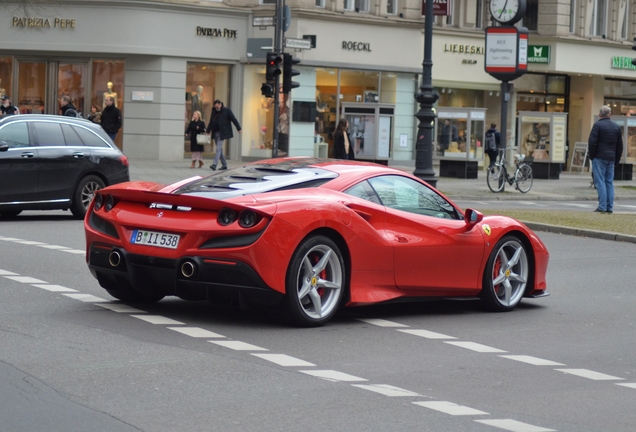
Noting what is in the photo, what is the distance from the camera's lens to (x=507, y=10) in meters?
33.2

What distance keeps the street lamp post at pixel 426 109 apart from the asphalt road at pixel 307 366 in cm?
1488

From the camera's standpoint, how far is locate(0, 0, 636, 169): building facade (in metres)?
37.9

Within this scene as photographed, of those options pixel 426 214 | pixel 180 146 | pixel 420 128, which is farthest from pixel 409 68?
pixel 426 214

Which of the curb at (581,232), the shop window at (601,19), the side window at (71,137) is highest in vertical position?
the shop window at (601,19)

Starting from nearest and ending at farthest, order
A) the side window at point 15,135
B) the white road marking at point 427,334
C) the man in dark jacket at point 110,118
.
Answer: the white road marking at point 427,334 < the side window at point 15,135 < the man in dark jacket at point 110,118

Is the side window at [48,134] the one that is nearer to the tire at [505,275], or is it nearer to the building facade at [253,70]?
the tire at [505,275]

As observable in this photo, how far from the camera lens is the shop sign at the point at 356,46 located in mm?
41469

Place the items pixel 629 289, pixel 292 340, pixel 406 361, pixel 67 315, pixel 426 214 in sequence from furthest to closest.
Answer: pixel 629 289 < pixel 426 214 < pixel 67 315 < pixel 292 340 < pixel 406 361

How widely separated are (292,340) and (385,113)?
34340 millimetres

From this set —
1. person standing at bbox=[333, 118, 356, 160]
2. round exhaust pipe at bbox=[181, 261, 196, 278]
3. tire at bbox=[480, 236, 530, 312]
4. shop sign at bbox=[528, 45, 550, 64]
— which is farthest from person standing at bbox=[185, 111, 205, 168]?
round exhaust pipe at bbox=[181, 261, 196, 278]

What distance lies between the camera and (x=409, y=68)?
43.3m

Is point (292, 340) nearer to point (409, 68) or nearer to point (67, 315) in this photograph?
point (67, 315)

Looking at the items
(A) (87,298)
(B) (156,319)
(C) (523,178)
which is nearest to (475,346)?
(B) (156,319)

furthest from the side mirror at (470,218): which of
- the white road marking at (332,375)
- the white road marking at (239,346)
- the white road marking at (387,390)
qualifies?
the white road marking at (387,390)
